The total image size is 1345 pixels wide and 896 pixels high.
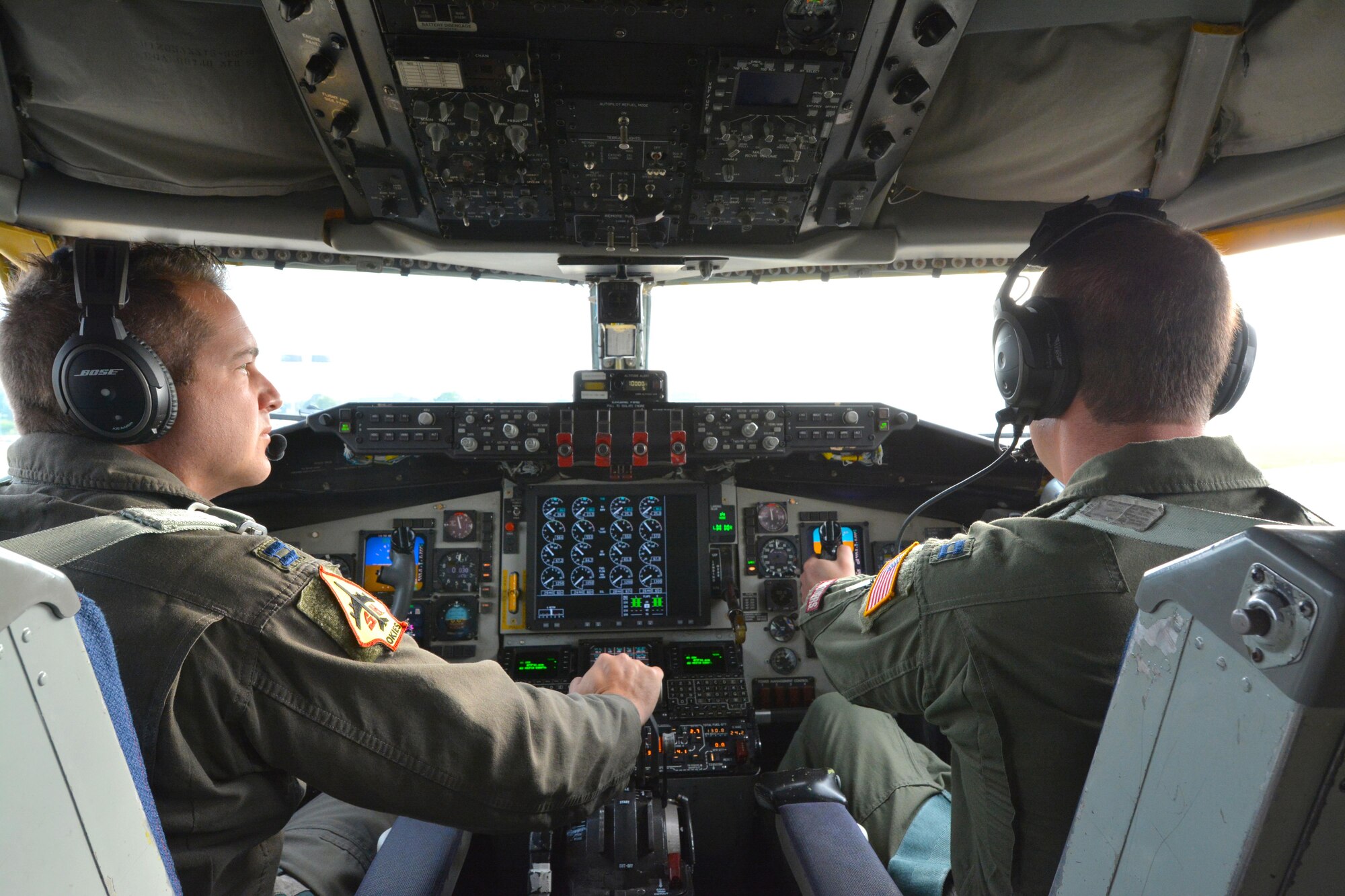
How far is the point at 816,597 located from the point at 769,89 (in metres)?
1.17

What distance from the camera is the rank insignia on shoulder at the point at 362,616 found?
1019 mm

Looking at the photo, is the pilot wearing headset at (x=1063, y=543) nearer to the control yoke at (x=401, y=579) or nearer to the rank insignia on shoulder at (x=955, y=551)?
the rank insignia on shoulder at (x=955, y=551)

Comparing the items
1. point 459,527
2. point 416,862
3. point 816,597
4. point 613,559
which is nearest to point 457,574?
point 459,527

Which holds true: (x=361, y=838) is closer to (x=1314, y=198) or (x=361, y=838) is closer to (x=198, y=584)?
(x=198, y=584)

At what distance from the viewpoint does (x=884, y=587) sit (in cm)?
125

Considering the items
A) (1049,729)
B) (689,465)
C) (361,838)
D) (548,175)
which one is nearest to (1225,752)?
(1049,729)

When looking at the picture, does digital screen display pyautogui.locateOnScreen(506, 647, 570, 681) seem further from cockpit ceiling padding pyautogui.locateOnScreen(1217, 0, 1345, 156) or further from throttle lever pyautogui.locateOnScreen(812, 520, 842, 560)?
cockpit ceiling padding pyautogui.locateOnScreen(1217, 0, 1345, 156)

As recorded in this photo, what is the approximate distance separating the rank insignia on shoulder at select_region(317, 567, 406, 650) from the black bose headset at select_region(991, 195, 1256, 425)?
104 cm

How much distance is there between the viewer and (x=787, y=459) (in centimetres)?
286

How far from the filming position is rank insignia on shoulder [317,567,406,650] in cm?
102

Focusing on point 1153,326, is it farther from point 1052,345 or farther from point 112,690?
point 112,690

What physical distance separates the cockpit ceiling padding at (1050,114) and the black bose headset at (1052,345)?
2.44 ft

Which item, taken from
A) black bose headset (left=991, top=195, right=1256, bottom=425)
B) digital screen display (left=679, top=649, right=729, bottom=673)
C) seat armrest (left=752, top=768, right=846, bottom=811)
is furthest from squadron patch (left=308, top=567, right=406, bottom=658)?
digital screen display (left=679, top=649, right=729, bottom=673)

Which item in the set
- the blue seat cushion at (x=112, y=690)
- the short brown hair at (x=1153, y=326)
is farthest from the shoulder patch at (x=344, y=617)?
the short brown hair at (x=1153, y=326)
